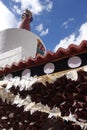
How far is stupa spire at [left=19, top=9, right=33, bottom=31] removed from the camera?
1318 cm

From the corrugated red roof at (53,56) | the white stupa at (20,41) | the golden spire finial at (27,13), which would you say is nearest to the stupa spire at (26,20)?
the golden spire finial at (27,13)

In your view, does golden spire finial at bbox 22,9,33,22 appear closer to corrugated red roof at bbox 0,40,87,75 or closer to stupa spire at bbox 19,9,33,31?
stupa spire at bbox 19,9,33,31

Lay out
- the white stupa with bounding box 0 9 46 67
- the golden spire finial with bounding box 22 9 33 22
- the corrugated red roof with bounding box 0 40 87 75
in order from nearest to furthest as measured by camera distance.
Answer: the corrugated red roof with bounding box 0 40 87 75 < the white stupa with bounding box 0 9 46 67 < the golden spire finial with bounding box 22 9 33 22

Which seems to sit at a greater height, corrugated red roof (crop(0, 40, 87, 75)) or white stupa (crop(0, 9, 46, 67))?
white stupa (crop(0, 9, 46, 67))

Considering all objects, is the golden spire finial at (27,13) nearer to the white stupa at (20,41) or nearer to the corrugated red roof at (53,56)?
the white stupa at (20,41)

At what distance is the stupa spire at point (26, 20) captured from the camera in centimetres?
1318

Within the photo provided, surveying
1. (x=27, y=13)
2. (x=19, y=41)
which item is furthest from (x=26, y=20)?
(x=19, y=41)

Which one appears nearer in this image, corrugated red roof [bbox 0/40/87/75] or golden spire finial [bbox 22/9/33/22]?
corrugated red roof [bbox 0/40/87/75]

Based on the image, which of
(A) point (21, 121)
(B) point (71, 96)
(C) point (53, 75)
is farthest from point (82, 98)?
(A) point (21, 121)

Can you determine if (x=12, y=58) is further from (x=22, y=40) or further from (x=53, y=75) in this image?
(x=53, y=75)

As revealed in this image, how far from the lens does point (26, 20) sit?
534 inches

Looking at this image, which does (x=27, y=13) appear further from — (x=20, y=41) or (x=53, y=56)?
(x=53, y=56)

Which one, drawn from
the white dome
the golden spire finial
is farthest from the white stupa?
the golden spire finial

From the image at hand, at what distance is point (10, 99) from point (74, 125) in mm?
1838
